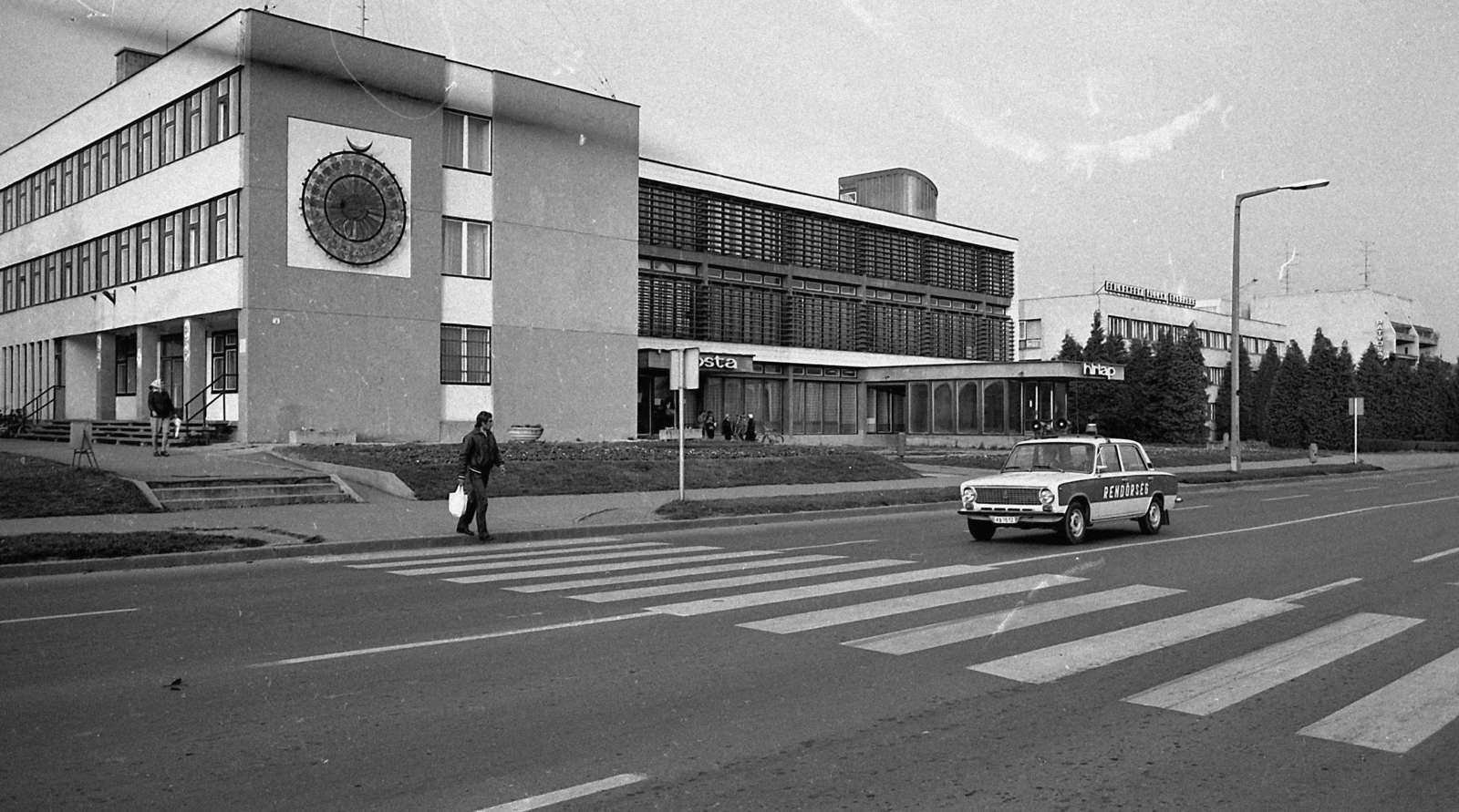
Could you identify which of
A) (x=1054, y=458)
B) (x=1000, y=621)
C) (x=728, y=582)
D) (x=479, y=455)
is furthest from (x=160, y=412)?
(x=1000, y=621)

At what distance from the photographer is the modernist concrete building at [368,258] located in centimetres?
3275

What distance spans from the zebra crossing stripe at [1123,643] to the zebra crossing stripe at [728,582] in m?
4.09

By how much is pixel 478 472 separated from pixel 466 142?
2333 cm

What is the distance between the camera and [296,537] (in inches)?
626

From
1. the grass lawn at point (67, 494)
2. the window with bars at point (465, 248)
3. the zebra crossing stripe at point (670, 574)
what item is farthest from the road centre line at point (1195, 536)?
the window with bars at point (465, 248)

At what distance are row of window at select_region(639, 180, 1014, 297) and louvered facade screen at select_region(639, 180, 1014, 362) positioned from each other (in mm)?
58

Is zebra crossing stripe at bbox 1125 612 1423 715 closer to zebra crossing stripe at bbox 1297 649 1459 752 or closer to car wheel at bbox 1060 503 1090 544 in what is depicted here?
zebra crossing stripe at bbox 1297 649 1459 752

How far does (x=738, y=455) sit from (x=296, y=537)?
55.4 feet

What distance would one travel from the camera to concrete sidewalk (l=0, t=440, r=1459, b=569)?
1641cm

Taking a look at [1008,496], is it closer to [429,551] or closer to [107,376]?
[429,551]

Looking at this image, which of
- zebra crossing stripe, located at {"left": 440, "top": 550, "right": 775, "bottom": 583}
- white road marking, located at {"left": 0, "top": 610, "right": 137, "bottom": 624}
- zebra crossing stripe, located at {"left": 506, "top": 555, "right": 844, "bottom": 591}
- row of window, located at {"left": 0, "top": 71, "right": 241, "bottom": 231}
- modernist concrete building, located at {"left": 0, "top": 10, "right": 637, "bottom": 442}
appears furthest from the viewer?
row of window, located at {"left": 0, "top": 71, "right": 241, "bottom": 231}

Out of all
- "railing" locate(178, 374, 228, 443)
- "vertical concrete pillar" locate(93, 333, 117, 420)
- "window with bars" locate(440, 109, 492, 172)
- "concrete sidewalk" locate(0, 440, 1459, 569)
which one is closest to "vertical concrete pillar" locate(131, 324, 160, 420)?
"railing" locate(178, 374, 228, 443)

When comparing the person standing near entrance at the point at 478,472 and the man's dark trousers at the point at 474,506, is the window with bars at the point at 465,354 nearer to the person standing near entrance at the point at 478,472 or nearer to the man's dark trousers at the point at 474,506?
the person standing near entrance at the point at 478,472

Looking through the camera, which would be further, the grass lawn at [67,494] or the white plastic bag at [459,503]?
the grass lawn at [67,494]
